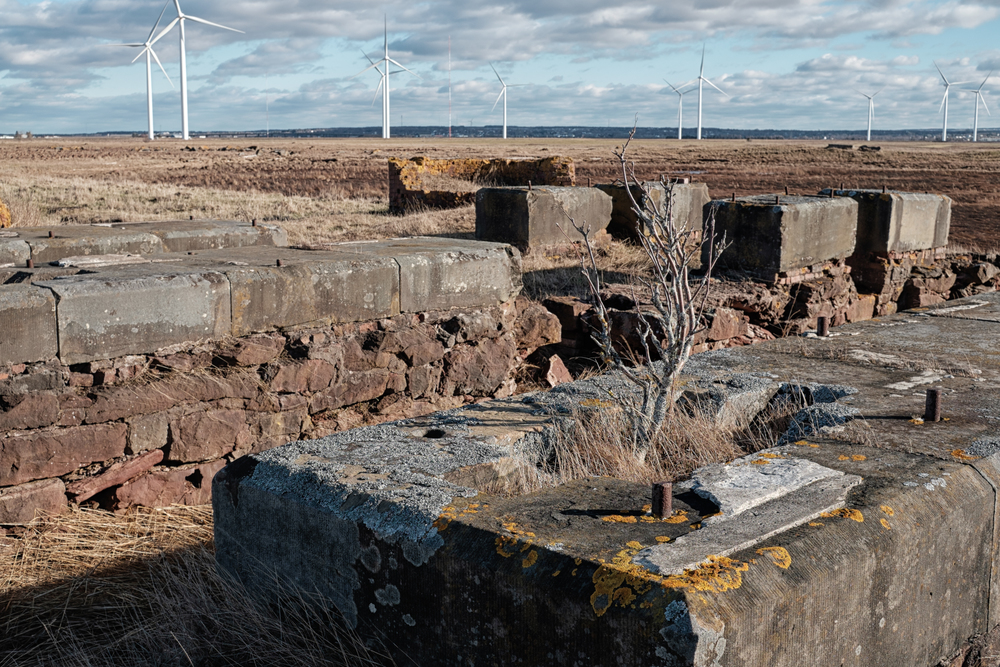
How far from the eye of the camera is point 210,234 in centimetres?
673

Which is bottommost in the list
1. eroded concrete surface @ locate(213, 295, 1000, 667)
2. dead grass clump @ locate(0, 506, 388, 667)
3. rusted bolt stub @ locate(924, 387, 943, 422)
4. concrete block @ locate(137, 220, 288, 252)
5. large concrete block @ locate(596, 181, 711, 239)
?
dead grass clump @ locate(0, 506, 388, 667)

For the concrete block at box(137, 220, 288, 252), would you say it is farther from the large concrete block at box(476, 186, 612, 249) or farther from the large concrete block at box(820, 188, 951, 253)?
the large concrete block at box(820, 188, 951, 253)

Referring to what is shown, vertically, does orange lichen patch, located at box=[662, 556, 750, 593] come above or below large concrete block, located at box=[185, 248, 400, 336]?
below

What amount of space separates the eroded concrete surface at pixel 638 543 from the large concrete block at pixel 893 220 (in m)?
6.37

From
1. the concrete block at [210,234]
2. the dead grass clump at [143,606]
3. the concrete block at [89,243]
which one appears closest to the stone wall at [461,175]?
the concrete block at [210,234]

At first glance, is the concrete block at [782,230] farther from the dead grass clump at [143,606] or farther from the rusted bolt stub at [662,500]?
the rusted bolt stub at [662,500]

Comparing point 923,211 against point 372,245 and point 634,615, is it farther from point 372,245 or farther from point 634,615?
point 634,615

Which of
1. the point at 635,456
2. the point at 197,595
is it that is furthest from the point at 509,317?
the point at 197,595

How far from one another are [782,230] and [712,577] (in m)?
6.79

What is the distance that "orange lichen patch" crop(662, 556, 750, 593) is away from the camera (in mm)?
1855

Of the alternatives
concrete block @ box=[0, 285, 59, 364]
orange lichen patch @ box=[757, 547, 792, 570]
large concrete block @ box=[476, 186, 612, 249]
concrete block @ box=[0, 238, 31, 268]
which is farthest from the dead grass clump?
large concrete block @ box=[476, 186, 612, 249]

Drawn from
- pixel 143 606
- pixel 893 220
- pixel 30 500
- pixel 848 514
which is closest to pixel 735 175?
pixel 893 220

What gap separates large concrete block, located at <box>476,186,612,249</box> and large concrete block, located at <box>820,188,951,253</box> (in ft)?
9.84

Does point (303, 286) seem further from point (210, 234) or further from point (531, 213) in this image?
point (531, 213)
